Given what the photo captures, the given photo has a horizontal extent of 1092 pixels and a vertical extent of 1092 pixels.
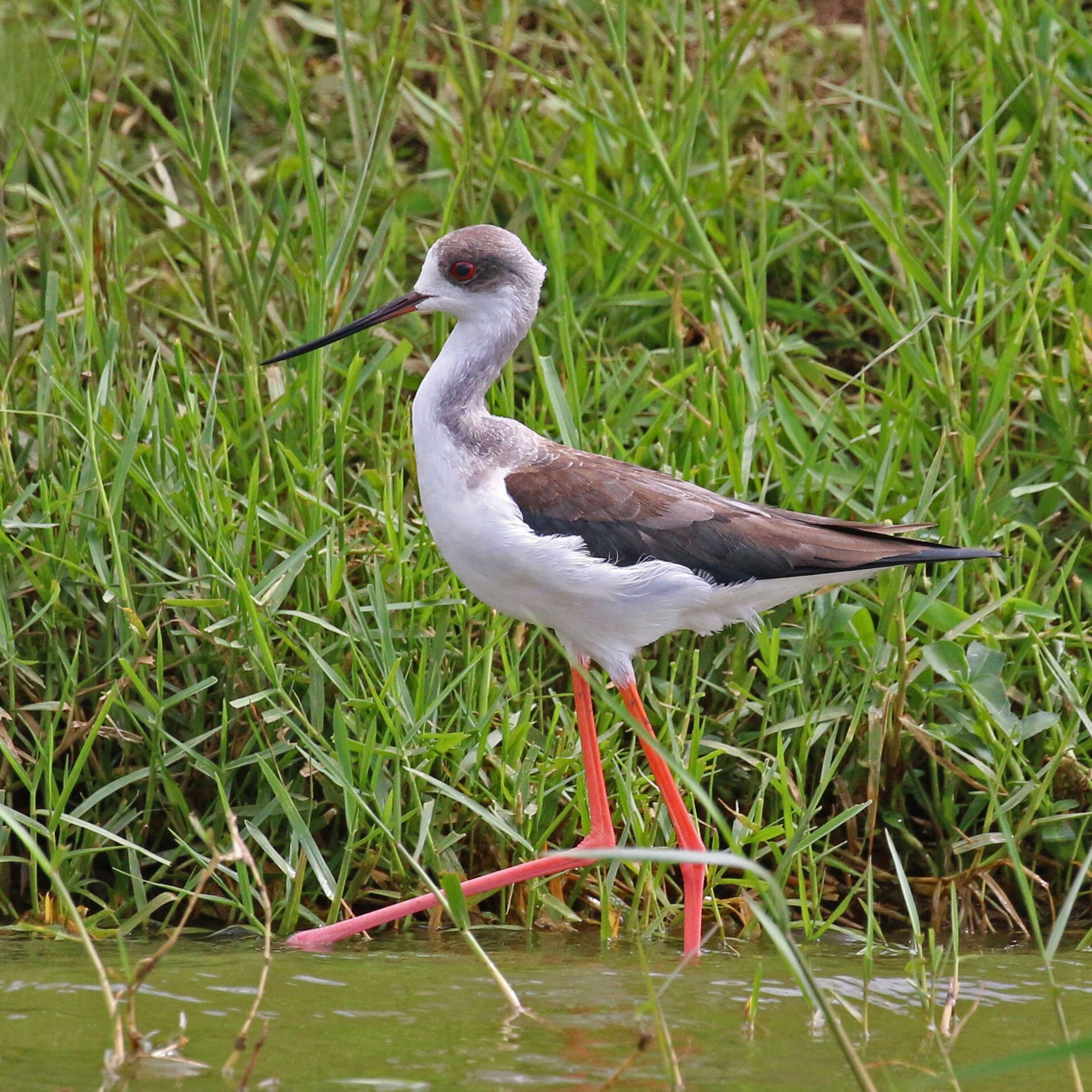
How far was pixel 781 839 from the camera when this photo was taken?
13.8ft

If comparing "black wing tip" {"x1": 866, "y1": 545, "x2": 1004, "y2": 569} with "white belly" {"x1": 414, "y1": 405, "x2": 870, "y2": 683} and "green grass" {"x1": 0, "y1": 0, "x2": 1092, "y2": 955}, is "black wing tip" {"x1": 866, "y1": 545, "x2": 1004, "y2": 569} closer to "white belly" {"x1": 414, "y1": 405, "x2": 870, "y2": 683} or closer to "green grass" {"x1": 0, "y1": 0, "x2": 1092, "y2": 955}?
"white belly" {"x1": 414, "y1": 405, "x2": 870, "y2": 683}

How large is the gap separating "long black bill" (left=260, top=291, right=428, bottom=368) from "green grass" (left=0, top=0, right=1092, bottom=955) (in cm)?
31

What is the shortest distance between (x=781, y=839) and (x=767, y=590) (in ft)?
2.31

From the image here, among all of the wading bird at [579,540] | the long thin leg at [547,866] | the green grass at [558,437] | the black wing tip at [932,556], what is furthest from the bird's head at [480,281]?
the black wing tip at [932,556]

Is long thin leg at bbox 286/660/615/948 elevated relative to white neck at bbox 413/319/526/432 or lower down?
lower down

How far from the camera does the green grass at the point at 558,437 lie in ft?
13.1

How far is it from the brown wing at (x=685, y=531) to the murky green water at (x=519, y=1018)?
0.97m

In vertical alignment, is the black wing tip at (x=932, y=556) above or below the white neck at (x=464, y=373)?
below

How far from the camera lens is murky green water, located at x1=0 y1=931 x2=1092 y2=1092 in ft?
9.77

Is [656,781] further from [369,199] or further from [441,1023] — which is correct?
[369,199]

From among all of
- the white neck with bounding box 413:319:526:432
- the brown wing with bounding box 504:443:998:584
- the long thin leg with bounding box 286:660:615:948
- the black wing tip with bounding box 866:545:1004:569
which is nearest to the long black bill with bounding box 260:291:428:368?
the white neck with bounding box 413:319:526:432

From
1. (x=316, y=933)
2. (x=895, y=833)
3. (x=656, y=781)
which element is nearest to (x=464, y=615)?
(x=656, y=781)

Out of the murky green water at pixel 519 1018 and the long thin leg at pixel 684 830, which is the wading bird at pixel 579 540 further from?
the murky green water at pixel 519 1018

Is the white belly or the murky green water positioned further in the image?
the white belly
